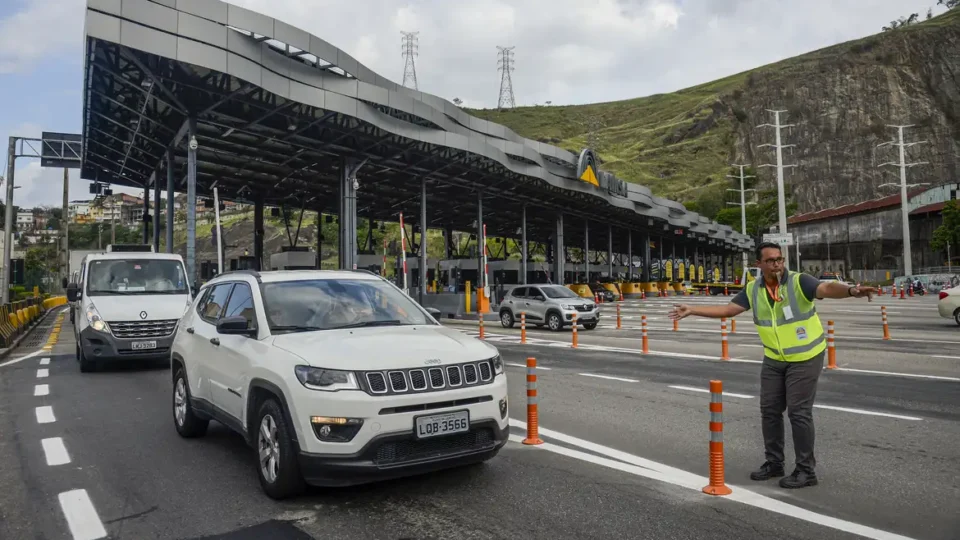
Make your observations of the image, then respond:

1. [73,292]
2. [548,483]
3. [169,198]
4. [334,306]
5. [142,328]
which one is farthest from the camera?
[169,198]

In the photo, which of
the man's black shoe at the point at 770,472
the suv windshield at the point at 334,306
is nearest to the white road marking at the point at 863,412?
the man's black shoe at the point at 770,472

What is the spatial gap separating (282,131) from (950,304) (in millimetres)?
22854

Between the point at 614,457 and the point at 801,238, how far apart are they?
109 m

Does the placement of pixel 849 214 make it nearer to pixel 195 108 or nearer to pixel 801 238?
pixel 801 238

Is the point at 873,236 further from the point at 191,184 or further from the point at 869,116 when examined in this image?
the point at 191,184

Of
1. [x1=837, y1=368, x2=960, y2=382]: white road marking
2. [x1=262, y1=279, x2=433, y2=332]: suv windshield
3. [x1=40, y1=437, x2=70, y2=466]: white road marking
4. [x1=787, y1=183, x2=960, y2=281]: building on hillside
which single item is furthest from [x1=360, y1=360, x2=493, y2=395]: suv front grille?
[x1=787, y1=183, x2=960, y2=281]: building on hillside

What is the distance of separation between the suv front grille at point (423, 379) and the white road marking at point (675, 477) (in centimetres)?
168

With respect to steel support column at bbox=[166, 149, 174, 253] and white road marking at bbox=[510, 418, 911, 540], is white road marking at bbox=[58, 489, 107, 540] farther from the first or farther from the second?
steel support column at bbox=[166, 149, 174, 253]

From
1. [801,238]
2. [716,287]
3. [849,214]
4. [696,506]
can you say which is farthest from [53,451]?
[801,238]

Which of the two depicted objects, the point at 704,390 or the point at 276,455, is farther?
the point at 704,390

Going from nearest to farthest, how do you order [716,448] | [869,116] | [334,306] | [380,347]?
[380,347], [716,448], [334,306], [869,116]

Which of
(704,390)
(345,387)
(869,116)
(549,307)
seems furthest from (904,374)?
(869,116)

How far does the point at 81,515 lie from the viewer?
491 cm

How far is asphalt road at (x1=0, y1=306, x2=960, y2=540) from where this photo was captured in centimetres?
451
